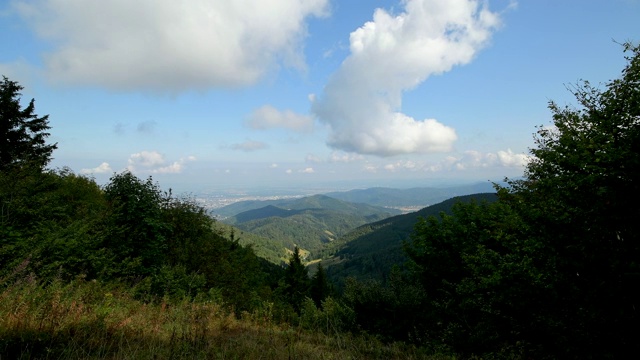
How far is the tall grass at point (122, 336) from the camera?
3740 millimetres

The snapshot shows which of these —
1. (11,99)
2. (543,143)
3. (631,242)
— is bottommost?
(631,242)

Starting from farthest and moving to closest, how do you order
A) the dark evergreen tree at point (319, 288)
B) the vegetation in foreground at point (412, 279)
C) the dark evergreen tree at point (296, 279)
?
the dark evergreen tree at point (319, 288), the dark evergreen tree at point (296, 279), the vegetation in foreground at point (412, 279)

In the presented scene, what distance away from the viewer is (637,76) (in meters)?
10.2

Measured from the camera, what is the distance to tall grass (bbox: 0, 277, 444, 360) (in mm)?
3740

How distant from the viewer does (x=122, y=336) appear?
13.8ft

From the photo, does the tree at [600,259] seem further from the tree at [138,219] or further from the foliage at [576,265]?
the tree at [138,219]

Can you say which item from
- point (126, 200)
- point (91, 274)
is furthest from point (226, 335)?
point (126, 200)

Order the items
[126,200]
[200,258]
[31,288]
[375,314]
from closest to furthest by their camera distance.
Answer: [31,288], [375,314], [126,200], [200,258]

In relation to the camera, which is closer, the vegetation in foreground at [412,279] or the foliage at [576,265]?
the vegetation in foreground at [412,279]

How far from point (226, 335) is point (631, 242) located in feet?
25.6

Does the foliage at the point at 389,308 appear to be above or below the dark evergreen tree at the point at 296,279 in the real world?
above

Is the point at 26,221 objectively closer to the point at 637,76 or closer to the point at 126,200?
the point at 126,200

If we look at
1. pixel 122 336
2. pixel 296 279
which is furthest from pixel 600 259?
pixel 296 279

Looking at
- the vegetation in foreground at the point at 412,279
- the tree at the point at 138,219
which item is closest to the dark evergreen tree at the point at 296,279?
the vegetation in foreground at the point at 412,279
